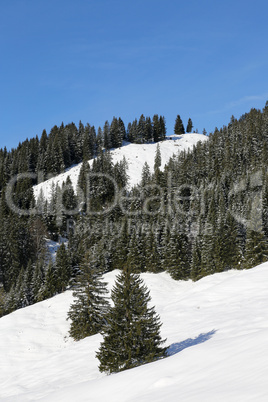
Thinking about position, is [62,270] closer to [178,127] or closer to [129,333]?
[129,333]

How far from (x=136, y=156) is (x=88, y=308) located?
328 feet

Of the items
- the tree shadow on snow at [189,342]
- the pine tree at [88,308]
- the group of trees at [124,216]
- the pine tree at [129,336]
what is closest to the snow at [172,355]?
the tree shadow on snow at [189,342]

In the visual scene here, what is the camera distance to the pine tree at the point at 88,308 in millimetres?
32062

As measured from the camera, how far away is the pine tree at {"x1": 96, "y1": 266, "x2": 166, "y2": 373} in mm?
15297

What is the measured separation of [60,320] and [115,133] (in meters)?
110

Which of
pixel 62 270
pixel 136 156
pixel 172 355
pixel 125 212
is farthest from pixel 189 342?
pixel 136 156

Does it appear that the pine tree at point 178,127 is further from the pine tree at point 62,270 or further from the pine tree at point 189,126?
the pine tree at point 62,270

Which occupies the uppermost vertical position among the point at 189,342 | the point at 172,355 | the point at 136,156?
the point at 136,156

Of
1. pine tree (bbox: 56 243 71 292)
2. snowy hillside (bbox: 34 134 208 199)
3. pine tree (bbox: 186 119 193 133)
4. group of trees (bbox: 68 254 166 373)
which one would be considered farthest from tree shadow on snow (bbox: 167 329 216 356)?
pine tree (bbox: 186 119 193 133)

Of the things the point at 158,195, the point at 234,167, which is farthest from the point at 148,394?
the point at 234,167

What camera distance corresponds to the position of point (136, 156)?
128 meters

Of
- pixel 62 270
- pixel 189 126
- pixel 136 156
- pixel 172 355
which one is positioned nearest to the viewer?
pixel 172 355

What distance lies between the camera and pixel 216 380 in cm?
845

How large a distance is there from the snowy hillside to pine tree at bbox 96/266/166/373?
9109 cm
